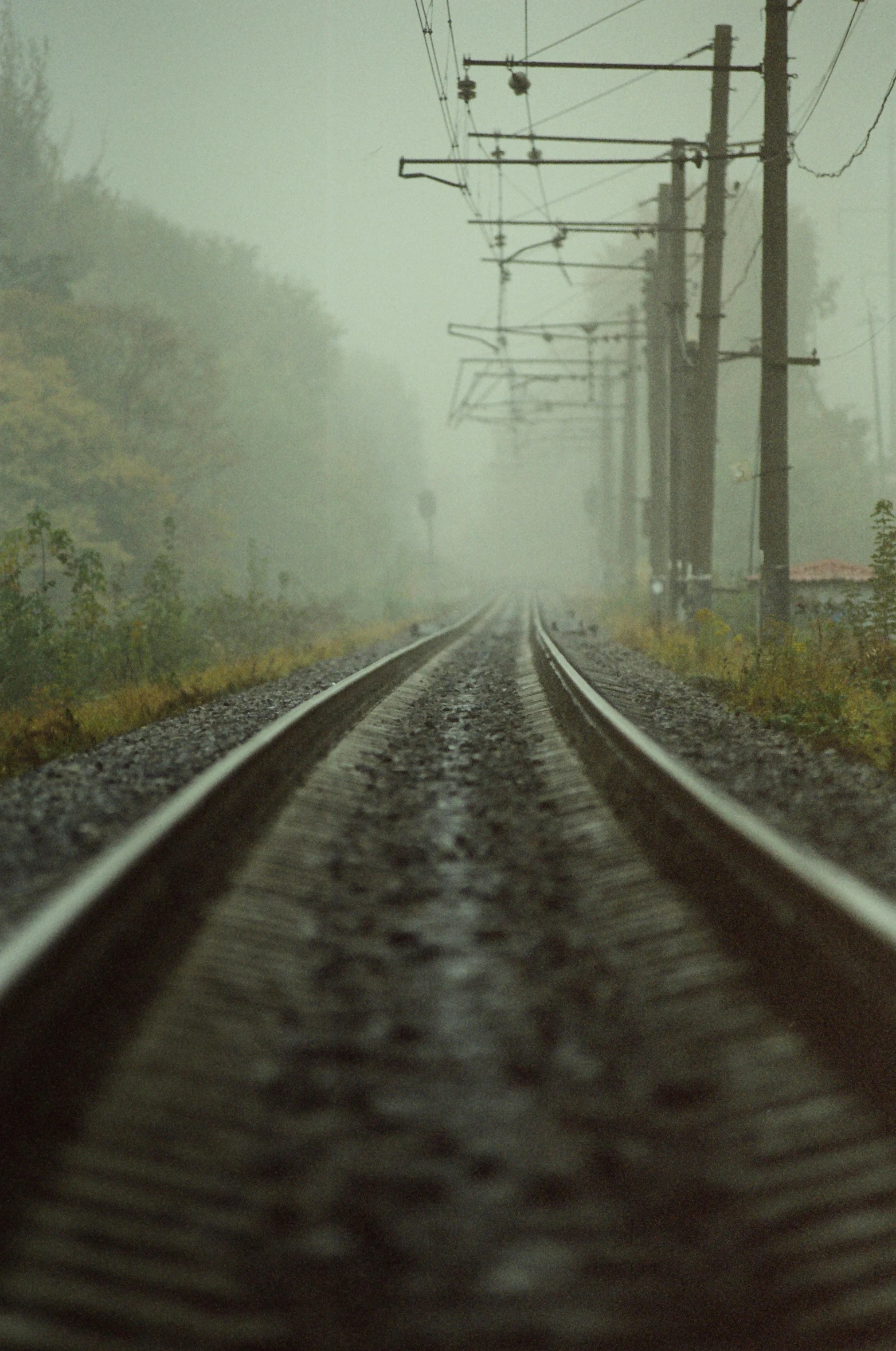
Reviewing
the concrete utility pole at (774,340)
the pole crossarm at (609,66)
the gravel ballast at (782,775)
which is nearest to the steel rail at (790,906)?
the gravel ballast at (782,775)

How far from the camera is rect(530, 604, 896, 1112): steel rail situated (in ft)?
9.07

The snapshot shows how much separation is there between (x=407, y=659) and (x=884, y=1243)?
40.5ft

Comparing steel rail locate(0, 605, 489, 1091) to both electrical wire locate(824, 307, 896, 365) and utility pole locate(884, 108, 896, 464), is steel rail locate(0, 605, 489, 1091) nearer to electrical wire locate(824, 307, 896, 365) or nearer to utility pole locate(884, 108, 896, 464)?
electrical wire locate(824, 307, 896, 365)

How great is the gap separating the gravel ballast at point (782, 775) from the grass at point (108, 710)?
393 centimetres

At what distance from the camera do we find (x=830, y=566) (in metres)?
22.2

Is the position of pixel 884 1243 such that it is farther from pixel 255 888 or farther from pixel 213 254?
pixel 213 254

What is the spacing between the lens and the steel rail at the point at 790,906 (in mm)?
2764

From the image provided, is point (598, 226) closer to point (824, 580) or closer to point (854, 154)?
point (854, 154)

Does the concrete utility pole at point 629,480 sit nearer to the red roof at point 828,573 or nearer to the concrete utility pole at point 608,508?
the concrete utility pole at point 608,508

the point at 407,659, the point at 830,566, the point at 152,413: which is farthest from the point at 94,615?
the point at 152,413

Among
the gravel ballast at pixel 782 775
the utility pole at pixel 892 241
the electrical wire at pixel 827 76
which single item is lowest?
the gravel ballast at pixel 782 775

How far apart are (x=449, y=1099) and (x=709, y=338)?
16762 millimetres


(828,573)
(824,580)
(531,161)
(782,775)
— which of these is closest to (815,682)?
(782,775)

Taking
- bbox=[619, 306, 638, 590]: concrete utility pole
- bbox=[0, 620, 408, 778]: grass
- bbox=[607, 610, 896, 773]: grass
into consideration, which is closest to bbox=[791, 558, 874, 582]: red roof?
bbox=[607, 610, 896, 773]: grass
